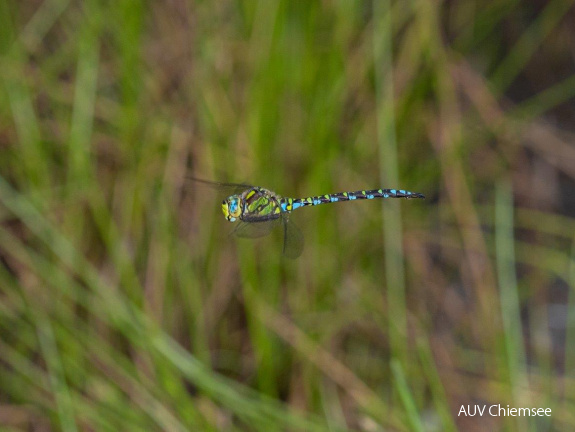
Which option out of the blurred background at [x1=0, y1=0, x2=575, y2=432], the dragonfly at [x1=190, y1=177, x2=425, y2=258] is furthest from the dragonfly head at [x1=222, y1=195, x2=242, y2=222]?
the blurred background at [x1=0, y1=0, x2=575, y2=432]

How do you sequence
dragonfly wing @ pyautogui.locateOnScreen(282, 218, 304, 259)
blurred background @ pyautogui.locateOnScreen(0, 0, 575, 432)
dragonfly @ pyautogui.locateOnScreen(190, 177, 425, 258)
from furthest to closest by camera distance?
blurred background @ pyautogui.locateOnScreen(0, 0, 575, 432) < dragonfly @ pyautogui.locateOnScreen(190, 177, 425, 258) < dragonfly wing @ pyautogui.locateOnScreen(282, 218, 304, 259)

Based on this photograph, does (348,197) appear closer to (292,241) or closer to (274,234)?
(292,241)

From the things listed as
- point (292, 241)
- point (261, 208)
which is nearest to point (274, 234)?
point (261, 208)

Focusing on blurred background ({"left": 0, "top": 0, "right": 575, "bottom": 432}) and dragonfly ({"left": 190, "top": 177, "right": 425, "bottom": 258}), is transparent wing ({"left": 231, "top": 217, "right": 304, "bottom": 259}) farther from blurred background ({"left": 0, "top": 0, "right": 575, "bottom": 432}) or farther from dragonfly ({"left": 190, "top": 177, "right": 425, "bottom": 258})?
blurred background ({"left": 0, "top": 0, "right": 575, "bottom": 432})

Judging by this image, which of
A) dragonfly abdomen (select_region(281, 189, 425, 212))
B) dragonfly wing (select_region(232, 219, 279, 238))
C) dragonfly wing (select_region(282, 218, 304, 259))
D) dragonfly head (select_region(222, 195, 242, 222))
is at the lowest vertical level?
dragonfly wing (select_region(282, 218, 304, 259))

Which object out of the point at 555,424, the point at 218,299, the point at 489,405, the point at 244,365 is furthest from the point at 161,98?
the point at 555,424

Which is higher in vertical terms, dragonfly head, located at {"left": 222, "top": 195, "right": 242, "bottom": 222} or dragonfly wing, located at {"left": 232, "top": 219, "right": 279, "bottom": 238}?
dragonfly head, located at {"left": 222, "top": 195, "right": 242, "bottom": 222}

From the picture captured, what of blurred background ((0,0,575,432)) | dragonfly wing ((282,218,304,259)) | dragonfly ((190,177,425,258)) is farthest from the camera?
blurred background ((0,0,575,432))

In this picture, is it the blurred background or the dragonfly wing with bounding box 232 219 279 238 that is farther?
the blurred background
